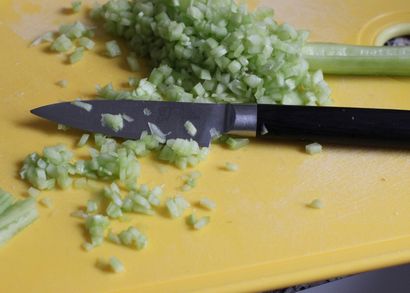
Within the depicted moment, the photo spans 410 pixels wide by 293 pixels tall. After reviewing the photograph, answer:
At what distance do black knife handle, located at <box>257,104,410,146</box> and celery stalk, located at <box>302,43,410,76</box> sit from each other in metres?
0.23

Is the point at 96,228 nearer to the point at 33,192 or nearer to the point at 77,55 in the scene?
the point at 33,192

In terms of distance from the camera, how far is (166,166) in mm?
1516

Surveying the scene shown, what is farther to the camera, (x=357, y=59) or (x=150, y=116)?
(x=357, y=59)

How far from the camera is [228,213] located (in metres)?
1.44

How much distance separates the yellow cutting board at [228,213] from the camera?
1.32 m

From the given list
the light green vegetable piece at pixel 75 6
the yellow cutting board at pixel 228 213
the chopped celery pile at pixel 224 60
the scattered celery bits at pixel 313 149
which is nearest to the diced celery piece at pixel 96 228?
the yellow cutting board at pixel 228 213

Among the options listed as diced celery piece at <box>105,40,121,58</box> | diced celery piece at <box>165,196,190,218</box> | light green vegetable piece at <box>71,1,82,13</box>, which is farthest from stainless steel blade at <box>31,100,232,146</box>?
light green vegetable piece at <box>71,1,82,13</box>

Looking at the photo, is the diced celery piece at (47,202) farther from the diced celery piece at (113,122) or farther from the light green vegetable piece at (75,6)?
the light green vegetable piece at (75,6)

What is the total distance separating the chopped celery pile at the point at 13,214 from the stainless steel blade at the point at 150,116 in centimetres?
21

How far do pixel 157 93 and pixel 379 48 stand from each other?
21.8 inches

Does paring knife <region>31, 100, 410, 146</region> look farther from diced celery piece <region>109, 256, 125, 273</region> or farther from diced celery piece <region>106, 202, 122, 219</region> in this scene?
diced celery piece <region>109, 256, 125, 273</region>

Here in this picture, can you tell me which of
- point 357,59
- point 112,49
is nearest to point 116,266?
point 112,49

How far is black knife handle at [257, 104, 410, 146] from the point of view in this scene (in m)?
1.54

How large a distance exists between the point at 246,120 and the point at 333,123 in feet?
0.58
